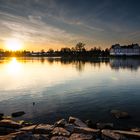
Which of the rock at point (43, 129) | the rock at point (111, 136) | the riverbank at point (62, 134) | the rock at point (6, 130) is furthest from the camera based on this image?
the rock at point (6, 130)

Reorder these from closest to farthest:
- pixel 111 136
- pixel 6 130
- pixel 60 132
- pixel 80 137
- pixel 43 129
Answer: pixel 80 137 < pixel 111 136 < pixel 60 132 < pixel 43 129 < pixel 6 130

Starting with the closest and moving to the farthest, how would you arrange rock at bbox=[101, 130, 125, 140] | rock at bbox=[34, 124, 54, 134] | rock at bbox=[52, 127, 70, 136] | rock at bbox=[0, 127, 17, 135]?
rock at bbox=[101, 130, 125, 140] < rock at bbox=[52, 127, 70, 136] < rock at bbox=[34, 124, 54, 134] < rock at bbox=[0, 127, 17, 135]

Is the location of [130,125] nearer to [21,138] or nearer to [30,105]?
[21,138]

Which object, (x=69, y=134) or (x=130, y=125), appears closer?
(x=69, y=134)

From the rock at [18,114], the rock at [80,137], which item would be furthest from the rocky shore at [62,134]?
the rock at [18,114]

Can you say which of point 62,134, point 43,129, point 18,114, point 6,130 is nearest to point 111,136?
point 62,134

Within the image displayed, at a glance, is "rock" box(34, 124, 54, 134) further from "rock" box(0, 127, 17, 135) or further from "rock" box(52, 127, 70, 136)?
"rock" box(0, 127, 17, 135)

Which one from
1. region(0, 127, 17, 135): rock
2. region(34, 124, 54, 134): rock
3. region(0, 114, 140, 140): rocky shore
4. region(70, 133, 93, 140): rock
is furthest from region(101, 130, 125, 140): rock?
region(0, 127, 17, 135): rock

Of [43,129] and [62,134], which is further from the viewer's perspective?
[43,129]

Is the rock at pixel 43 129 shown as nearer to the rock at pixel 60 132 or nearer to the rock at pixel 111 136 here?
the rock at pixel 60 132

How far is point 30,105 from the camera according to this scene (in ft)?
71.5

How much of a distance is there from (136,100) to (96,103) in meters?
5.44

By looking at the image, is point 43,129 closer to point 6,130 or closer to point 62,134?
point 62,134

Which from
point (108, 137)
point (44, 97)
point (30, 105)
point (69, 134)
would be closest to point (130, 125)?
point (108, 137)
